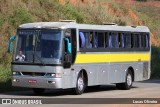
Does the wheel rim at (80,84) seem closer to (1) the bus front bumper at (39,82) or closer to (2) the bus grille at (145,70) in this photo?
(1) the bus front bumper at (39,82)

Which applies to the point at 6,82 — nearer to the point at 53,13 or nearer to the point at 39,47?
the point at 39,47

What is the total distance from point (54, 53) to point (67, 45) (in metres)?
0.61

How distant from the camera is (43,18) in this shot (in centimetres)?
4212

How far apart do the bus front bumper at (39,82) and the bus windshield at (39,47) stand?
0.67 meters

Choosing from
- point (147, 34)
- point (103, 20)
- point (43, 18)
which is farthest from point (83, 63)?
point (103, 20)

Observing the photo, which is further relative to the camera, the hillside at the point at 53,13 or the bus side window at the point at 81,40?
the hillside at the point at 53,13

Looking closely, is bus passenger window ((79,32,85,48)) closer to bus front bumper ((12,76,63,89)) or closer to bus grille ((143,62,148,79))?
bus front bumper ((12,76,63,89))

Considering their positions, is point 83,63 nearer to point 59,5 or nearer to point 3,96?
point 3,96

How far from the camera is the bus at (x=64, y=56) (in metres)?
23.2

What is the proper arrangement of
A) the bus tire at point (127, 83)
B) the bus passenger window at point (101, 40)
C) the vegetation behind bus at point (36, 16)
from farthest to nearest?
the vegetation behind bus at point (36, 16) → the bus tire at point (127, 83) → the bus passenger window at point (101, 40)

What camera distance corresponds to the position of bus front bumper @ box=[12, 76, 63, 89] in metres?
23.0

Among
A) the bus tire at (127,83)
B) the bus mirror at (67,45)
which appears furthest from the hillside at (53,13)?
the bus mirror at (67,45)

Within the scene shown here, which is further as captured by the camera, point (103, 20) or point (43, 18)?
point (103, 20)

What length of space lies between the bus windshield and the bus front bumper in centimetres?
67
